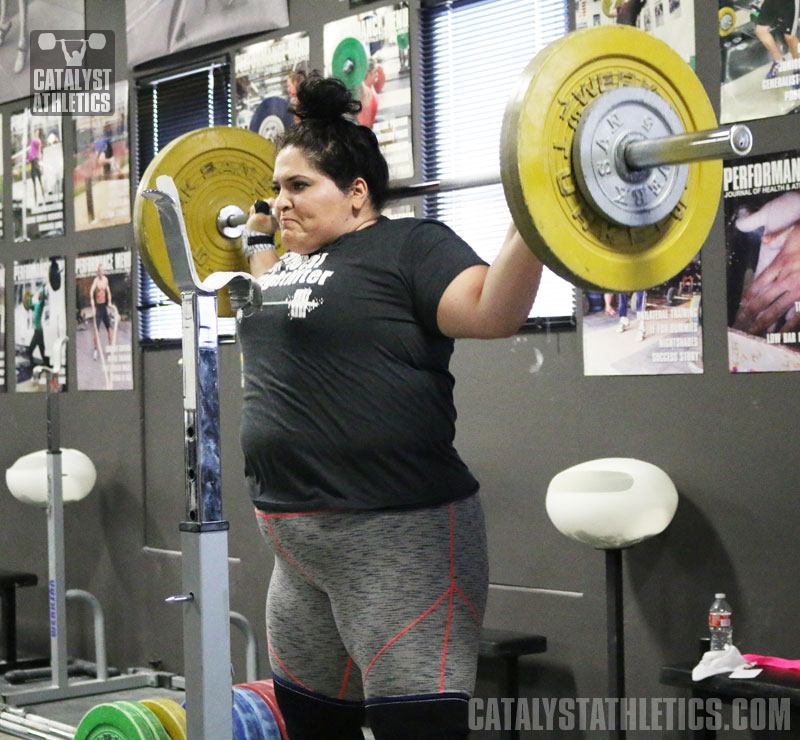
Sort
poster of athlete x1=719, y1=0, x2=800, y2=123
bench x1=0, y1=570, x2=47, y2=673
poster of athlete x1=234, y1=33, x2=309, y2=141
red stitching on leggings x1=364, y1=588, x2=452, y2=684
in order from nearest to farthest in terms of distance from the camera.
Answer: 1. red stitching on leggings x1=364, y1=588, x2=452, y2=684
2. poster of athlete x1=719, y1=0, x2=800, y2=123
3. poster of athlete x1=234, y1=33, x2=309, y2=141
4. bench x1=0, y1=570, x2=47, y2=673

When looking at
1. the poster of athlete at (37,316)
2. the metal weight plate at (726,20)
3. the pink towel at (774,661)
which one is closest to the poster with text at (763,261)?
the metal weight plate at (726,20)

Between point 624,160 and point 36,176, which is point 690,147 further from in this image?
point 36,176

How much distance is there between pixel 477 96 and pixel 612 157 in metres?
1.85

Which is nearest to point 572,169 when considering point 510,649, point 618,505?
point 618,505

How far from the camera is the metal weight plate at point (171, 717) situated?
9.77 feet

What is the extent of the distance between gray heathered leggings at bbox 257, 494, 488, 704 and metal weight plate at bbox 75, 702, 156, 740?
50.3 inches

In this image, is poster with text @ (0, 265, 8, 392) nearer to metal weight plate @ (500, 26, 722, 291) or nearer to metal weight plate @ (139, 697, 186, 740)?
metal weight plate @ (139, 697, 186, 740)

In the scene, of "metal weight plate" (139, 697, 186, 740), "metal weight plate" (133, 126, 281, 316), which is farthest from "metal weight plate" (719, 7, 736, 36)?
"metal weight plate" (139, 697, 186, 740)

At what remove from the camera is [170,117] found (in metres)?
4.51

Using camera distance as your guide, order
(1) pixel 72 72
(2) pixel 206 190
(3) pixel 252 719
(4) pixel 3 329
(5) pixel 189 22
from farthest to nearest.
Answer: (4) pixel 3 329 → (1) pixel 72 72 → (5) pixel 189 22 → (3) pixel 252 719 → (2) pixel 206 190

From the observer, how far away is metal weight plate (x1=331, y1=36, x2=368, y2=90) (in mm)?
3723

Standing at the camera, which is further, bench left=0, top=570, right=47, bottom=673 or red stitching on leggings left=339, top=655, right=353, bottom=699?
bench left=0, top=570, right=47, bottom=673

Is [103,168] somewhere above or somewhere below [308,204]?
above

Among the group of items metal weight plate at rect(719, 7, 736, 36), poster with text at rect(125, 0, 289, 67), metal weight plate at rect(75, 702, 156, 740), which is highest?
poster with text at rect(125, 0, 289, 67)
